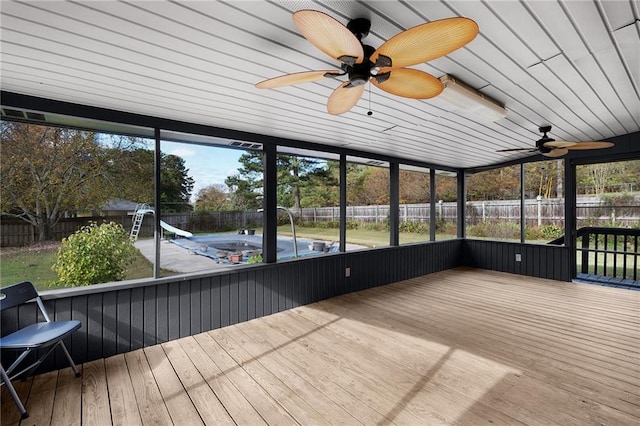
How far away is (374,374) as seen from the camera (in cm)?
233

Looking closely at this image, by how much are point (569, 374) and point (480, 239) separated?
14.7ft

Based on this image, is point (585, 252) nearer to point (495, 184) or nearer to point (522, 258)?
point (522, 258)

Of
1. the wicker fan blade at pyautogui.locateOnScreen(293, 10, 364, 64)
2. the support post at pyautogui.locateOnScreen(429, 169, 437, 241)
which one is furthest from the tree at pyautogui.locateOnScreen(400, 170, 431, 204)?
the wicker fan blade at pyautogui.locateOnScreen(293, 10, 364, 64)

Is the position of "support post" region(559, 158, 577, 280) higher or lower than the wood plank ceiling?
lower

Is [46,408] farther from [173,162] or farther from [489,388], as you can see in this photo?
[489,388]

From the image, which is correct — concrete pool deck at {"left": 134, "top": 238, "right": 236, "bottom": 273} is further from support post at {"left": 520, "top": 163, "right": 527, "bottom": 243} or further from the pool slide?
support post at {"left": 520, "top": 163, "right": 527, "bottom": 243}

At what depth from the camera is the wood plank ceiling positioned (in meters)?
1.48

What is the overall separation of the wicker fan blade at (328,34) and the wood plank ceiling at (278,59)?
24cm

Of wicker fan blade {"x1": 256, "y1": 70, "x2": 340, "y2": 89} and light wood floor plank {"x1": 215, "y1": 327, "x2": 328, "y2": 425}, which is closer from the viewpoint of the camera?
wicker fan blade {"x1": 256, "y1": 70, "x2": 340, "y2": 89}

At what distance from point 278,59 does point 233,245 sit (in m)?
2.66

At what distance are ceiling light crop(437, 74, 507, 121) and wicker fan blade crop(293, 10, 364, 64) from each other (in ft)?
3.51

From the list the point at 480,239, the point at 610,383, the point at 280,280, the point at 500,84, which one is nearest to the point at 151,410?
the point at 280,280

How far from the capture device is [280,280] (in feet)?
12.6

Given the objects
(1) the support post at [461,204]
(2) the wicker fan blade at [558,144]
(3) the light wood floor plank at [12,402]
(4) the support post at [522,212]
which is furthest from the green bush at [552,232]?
(3) the light wood floor plank at [12,402]
